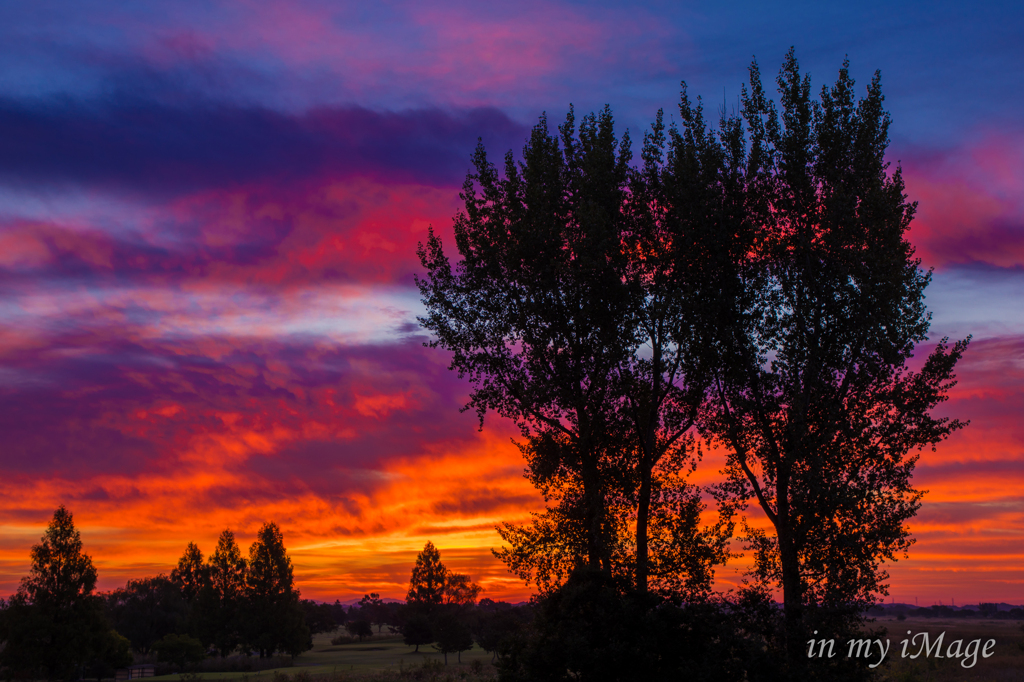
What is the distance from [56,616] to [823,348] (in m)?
60.6

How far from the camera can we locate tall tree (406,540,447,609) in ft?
315

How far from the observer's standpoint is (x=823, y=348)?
998 inches

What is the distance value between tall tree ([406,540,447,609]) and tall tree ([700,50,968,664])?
7654 cm

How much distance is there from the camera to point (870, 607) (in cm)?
2250

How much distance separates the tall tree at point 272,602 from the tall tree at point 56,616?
2595 centimetres

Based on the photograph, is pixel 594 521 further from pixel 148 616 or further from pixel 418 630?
pixel 148 616

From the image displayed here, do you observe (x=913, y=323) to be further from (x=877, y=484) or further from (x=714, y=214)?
(x=714, y=214)

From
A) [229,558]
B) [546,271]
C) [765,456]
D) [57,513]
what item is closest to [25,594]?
[57,513]

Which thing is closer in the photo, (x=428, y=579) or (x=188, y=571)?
(x=428, y=579)

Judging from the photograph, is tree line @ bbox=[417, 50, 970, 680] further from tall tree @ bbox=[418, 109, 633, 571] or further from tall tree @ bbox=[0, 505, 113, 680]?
tall tree @ bbox=[0, 505, 113, 680]

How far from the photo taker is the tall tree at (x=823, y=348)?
23578mm

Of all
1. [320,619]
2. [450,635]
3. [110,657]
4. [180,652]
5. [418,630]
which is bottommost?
→ [320,619]

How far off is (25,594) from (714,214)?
2375 inches

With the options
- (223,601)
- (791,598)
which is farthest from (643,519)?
(223,601)
